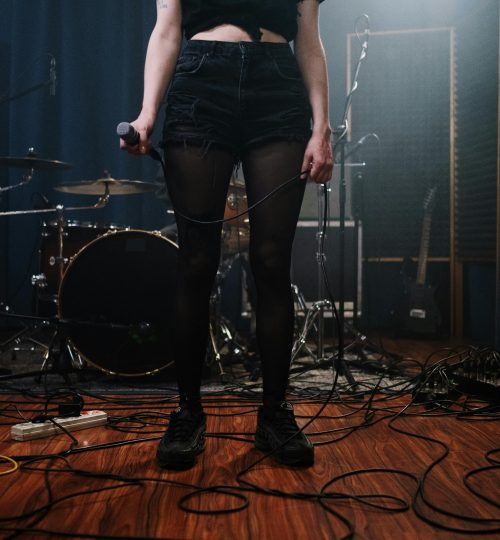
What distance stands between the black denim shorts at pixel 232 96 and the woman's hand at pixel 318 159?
0.04m

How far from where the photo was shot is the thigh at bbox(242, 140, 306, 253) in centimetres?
149

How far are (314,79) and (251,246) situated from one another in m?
0.46

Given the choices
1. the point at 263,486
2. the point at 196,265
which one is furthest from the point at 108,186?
the point at 263,486

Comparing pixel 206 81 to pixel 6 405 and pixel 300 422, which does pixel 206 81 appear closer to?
pixel 300 422

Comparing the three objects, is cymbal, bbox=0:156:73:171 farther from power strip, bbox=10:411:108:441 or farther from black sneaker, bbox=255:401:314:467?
black sneaker, bbox=255:401:314:467

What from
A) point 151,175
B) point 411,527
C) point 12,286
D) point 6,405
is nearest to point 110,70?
point 151,175

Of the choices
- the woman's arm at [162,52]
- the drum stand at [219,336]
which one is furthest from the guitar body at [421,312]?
the woman's arm at [162,52]

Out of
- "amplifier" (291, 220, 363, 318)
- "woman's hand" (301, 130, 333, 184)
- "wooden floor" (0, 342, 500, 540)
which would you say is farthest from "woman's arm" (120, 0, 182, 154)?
"amplifier" (291, 220, 363, 318)

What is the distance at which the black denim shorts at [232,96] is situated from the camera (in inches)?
57.1

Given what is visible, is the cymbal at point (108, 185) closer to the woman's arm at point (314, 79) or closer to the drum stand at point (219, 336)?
the drum stand at point (219, 336)

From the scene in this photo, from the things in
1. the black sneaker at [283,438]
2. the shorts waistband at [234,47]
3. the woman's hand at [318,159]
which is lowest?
the black sneaker at [283,438]

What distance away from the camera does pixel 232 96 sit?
1456 mm

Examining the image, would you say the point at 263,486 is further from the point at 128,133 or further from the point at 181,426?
the point at 128,133

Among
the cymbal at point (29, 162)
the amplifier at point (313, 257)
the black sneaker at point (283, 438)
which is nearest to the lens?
the black sneaker at point (283, 438)
